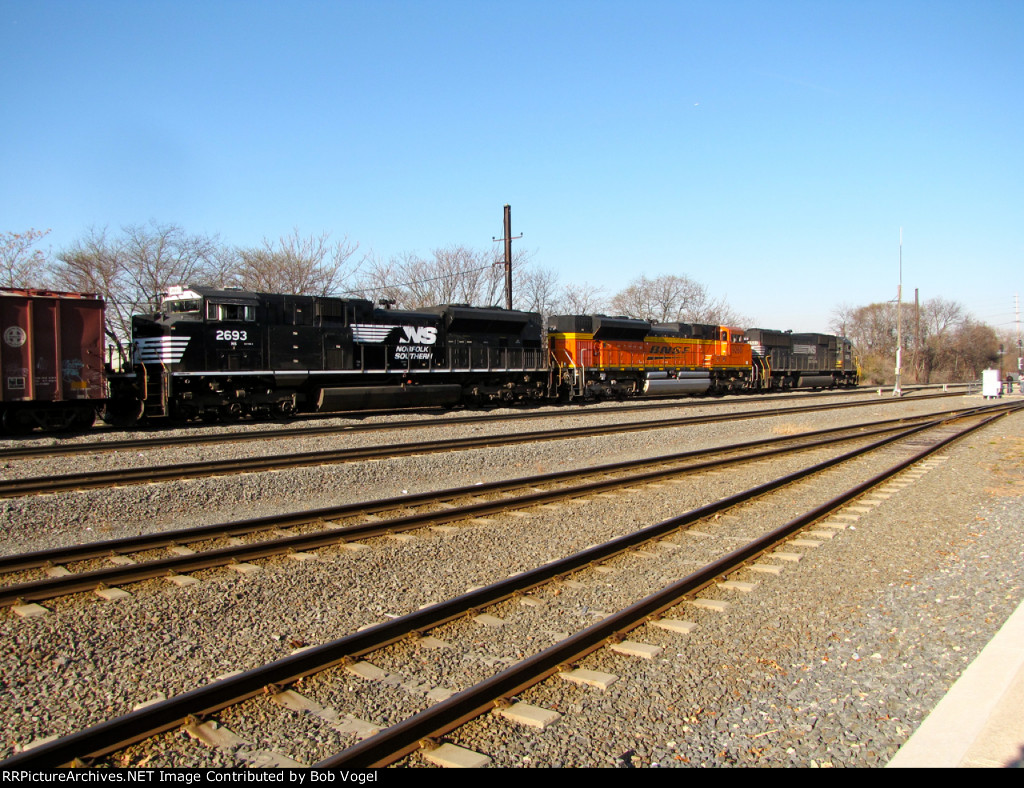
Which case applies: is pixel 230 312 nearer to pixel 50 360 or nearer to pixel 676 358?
pixel 50 360

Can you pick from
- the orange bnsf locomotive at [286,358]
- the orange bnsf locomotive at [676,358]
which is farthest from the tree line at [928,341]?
the orange bnsf locomotive at [286,358]

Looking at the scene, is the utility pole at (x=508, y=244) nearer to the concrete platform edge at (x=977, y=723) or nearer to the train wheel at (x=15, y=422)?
the train wheel at (x=15, y=422)

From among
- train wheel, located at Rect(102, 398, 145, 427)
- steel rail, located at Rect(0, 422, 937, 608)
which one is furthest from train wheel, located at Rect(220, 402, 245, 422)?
steel rail, located at Rect(0, 422, 937, 608)

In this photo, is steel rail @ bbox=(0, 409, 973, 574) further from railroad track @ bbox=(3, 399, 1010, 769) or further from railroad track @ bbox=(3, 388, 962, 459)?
railroad track @ bbox=(3, 388, 962, 459)

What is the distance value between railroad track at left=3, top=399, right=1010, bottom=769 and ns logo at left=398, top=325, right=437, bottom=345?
13.5m

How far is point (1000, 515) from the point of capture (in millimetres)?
8648

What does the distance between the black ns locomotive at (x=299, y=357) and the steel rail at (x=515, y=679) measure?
1307 cm

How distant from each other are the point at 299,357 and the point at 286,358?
0.33 meters

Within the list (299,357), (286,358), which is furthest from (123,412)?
(299,357)

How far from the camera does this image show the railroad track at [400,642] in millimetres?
3041

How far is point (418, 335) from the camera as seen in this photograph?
1958 cm
